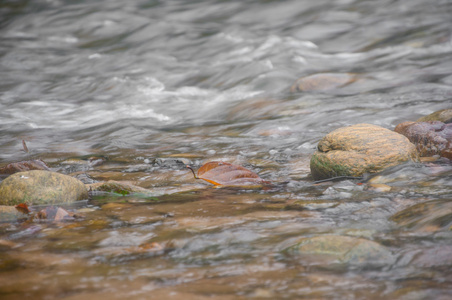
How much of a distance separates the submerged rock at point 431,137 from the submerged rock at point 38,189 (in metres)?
2.85

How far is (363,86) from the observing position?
8094mm

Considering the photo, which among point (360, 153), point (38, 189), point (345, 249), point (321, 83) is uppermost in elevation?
point (38, 189)

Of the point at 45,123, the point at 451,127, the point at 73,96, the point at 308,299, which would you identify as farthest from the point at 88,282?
the point at 73,96

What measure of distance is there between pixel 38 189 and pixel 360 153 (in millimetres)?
2331

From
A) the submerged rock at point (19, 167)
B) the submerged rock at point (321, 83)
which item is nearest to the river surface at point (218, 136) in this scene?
the submerged rock at point (321, 83)

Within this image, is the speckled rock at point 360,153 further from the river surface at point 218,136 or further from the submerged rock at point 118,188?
the submerged rock at point 118,188

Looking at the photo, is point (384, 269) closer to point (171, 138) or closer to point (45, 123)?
point (171, 138)

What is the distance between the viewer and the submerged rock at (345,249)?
1933 millimetres

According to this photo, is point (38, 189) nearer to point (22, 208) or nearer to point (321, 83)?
point (22, 208)

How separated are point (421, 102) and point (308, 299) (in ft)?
18.8

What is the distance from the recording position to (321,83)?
26.9 ft

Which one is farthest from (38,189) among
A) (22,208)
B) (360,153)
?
(360,153)

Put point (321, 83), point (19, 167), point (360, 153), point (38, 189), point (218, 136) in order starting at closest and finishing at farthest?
point (38, 189) < point (360, 153) < point (19, 167) < point (218, 136) < point (321, 83)

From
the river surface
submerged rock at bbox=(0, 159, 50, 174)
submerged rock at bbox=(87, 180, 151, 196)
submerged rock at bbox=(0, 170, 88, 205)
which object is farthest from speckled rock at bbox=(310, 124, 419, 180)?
→ submerged rock at bbox=(0, 159, 50, 174)
